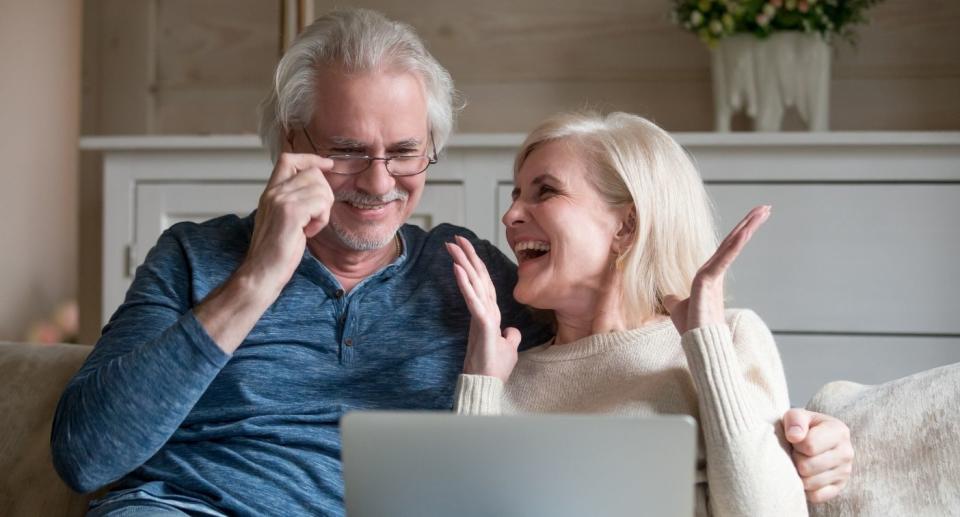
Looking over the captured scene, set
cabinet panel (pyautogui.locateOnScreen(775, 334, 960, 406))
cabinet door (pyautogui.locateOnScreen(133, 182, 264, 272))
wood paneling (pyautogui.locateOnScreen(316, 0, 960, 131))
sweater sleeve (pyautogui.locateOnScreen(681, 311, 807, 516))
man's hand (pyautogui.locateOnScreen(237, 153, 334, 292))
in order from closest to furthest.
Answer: sweater sleeve (pyautogui.locateOnScreen(681, 311, 807, 516)), man's hand (pyautogui.locateOnScreen(237, 153, 334, 292)), cabinet panel (pyautogui.locateOnScreen(775, 334, 960, 406)), cabinet door (pyautogui.locateOnScreen(133, 182, 264, 272)), wood paneling (pyautogui.locateOnScreen(316, 0, 960, 131))

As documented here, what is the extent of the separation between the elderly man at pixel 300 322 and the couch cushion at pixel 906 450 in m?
0.04

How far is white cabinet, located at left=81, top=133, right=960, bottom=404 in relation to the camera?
2.47 metres

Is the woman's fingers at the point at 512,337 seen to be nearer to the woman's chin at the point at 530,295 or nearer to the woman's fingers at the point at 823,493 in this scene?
the woman's chin at the point at 530,295

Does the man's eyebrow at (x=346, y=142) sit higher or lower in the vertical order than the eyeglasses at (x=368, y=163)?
higher

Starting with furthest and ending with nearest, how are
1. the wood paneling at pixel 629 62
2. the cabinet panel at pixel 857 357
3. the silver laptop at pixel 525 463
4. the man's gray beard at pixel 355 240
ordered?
1. the wood paneling at pixel 629 62
2. the cabinet panel at pixel 857 357
3. the man's gray beard at pixel 355 240
4. the silver laptop at pixel 525 463

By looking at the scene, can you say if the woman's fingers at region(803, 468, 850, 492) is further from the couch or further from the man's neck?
the man's neck

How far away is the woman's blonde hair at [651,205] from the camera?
5.77 ft

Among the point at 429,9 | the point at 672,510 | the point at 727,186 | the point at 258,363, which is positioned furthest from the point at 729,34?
the point at 672,510

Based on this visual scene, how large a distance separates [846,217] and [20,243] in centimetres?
214

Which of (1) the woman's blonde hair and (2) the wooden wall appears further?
(2) the wooden wall

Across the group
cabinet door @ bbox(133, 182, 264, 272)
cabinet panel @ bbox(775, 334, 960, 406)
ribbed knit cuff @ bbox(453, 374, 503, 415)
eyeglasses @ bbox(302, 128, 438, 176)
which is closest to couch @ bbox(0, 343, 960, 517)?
ribbed knit cuff @ bbox(453, 374, 503, 415)

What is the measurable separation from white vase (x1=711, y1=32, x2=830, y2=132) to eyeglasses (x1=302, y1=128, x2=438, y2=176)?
1.18 meters

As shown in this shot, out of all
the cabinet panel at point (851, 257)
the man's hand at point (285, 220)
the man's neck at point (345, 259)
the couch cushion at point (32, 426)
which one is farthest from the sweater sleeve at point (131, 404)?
the cabinet panel at point (851, 257)

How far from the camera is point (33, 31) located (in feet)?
10.6
